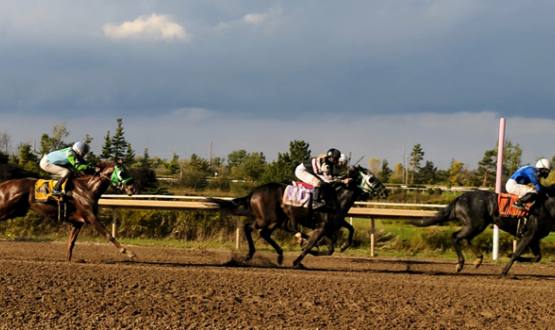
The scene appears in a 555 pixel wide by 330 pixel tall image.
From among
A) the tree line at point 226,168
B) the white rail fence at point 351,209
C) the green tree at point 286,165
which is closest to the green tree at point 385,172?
the tree line at point 226,168

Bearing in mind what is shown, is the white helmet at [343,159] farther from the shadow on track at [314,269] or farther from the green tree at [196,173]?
the green tree at [196,173]

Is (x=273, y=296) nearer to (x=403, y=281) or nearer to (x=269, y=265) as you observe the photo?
(x=403, y=281)

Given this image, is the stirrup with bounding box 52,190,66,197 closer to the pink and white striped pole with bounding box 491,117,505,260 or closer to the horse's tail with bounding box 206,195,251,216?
the horse's tail with bounding box 206,195,251,216

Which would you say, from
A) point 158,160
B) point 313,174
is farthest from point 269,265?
point 158,160

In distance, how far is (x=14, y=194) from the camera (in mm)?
12055

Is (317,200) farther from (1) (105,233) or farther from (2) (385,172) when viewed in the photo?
(2) (385,172)

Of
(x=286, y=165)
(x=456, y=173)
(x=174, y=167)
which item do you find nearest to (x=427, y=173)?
(x=456, y=173)

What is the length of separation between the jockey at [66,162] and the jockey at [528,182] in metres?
6.70

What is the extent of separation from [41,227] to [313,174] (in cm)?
918

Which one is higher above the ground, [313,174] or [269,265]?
[313,174]

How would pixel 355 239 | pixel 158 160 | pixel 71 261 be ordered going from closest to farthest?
1. pixel 71 261
2. pixel 355 239
3. pixel 158 160

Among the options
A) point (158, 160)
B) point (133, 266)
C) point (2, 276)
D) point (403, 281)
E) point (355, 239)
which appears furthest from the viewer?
point (158, 160)

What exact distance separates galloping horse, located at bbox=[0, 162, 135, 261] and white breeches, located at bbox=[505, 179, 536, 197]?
5931mm

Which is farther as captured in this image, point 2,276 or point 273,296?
point 2,276
